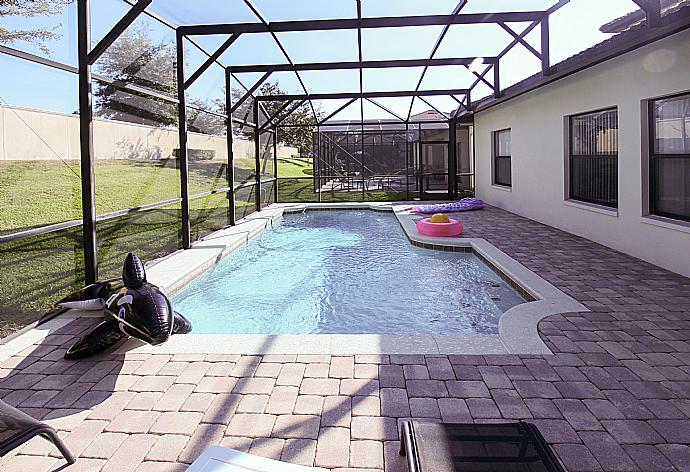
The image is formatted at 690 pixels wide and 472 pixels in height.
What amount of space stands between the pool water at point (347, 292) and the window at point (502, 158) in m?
4.72

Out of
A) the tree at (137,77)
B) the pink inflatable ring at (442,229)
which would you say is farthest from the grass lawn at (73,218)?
the pink inflatable ring at (442,229)

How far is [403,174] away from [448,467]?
714 inches

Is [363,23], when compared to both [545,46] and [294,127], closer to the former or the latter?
[545,46]

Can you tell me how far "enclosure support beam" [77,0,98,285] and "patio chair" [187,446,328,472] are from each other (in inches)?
138

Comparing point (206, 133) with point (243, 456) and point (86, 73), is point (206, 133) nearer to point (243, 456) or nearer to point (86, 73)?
point (86, 73)

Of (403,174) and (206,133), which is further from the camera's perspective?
(403,174)

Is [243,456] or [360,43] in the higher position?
[360,43]

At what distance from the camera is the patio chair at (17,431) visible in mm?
2201

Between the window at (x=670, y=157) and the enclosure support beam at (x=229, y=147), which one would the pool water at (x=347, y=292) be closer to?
the enclosure support beam at (x=229, y=147)

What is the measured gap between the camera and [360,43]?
31.3 feet

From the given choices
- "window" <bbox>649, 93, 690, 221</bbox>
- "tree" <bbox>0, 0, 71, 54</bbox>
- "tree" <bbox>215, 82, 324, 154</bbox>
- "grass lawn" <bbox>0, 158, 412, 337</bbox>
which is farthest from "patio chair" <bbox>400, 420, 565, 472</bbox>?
"tree" <bbox>215, 82, 324, 154</bbox>

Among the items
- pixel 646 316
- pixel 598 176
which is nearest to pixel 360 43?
pixel 598 176

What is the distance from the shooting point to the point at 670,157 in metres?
6.36

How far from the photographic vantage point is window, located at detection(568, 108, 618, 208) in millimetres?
7840
